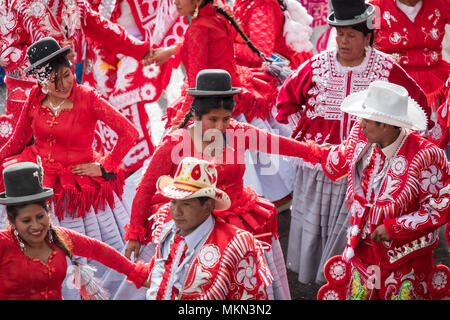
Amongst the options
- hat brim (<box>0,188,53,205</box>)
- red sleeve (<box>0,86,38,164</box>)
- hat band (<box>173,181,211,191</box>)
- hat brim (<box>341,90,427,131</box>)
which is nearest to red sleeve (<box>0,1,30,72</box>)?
red sleeve (<box>0,86,38,164</box>)

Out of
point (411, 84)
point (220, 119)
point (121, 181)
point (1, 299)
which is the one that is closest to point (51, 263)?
point (1, 299)

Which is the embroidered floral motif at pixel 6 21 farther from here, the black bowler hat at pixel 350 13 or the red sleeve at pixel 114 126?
the black bowler hat at pixel 350 13

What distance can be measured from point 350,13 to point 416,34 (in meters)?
1.47

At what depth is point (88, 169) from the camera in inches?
216

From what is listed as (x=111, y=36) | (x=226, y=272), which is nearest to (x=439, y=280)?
(x=226, y=272)

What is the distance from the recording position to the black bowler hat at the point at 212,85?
4566mm

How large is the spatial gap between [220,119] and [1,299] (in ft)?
5.28

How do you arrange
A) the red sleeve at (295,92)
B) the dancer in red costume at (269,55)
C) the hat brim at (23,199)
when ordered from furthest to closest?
the dancer in red costume at (269,55)
the red sleeve at (295,92)
the hat brim at (23,199)

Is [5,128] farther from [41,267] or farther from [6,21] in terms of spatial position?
[41,267]

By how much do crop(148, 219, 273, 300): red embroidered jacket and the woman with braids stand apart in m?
0.63

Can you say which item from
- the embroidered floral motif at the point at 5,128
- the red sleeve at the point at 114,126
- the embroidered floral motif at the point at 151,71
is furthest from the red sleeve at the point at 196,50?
the embroidered floral motif at the point at 151,71

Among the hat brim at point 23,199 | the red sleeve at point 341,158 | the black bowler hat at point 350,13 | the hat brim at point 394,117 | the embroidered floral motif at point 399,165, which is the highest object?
the black bowler hat at point 350,13

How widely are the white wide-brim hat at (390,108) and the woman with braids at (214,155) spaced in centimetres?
75

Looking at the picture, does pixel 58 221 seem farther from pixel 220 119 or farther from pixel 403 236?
pixel 403 236
